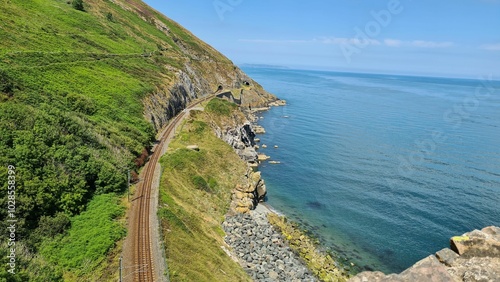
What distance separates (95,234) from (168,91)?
5831 cm

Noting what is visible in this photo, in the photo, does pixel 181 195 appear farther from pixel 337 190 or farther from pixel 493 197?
pixel 493 197

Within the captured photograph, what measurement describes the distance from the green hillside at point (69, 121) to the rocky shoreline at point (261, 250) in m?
15.9

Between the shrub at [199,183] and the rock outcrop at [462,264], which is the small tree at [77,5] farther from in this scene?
the rock outcrop at [462,264]

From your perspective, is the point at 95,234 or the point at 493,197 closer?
the point at 95,234

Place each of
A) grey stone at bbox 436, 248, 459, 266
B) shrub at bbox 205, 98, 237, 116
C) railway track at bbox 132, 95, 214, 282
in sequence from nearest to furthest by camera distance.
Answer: railway track at bbox 132, 95, 214, 282 → grey stone at bbox 436, 248, 459, 266 → shrub at bbox 205, 98, 237, 116

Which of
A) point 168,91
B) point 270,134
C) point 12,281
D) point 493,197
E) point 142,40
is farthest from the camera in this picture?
point 142,40

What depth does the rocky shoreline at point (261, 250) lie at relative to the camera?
119 feet

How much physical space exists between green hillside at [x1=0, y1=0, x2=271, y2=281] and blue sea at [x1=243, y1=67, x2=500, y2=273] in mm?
32425

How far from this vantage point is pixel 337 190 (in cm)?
6619

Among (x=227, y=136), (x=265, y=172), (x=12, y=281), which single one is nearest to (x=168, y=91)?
(x=227, y=136)

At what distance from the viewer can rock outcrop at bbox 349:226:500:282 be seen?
27.1 meters

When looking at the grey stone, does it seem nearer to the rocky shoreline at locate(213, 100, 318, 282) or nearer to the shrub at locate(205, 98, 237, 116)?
the rocky shoreline at locate(213, 100, 318, 282)

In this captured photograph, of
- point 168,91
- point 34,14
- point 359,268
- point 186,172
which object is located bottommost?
point 359,268

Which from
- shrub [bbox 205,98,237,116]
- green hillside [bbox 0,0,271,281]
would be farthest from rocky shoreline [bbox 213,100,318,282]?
shrub [bbox 205,98,237,116]
